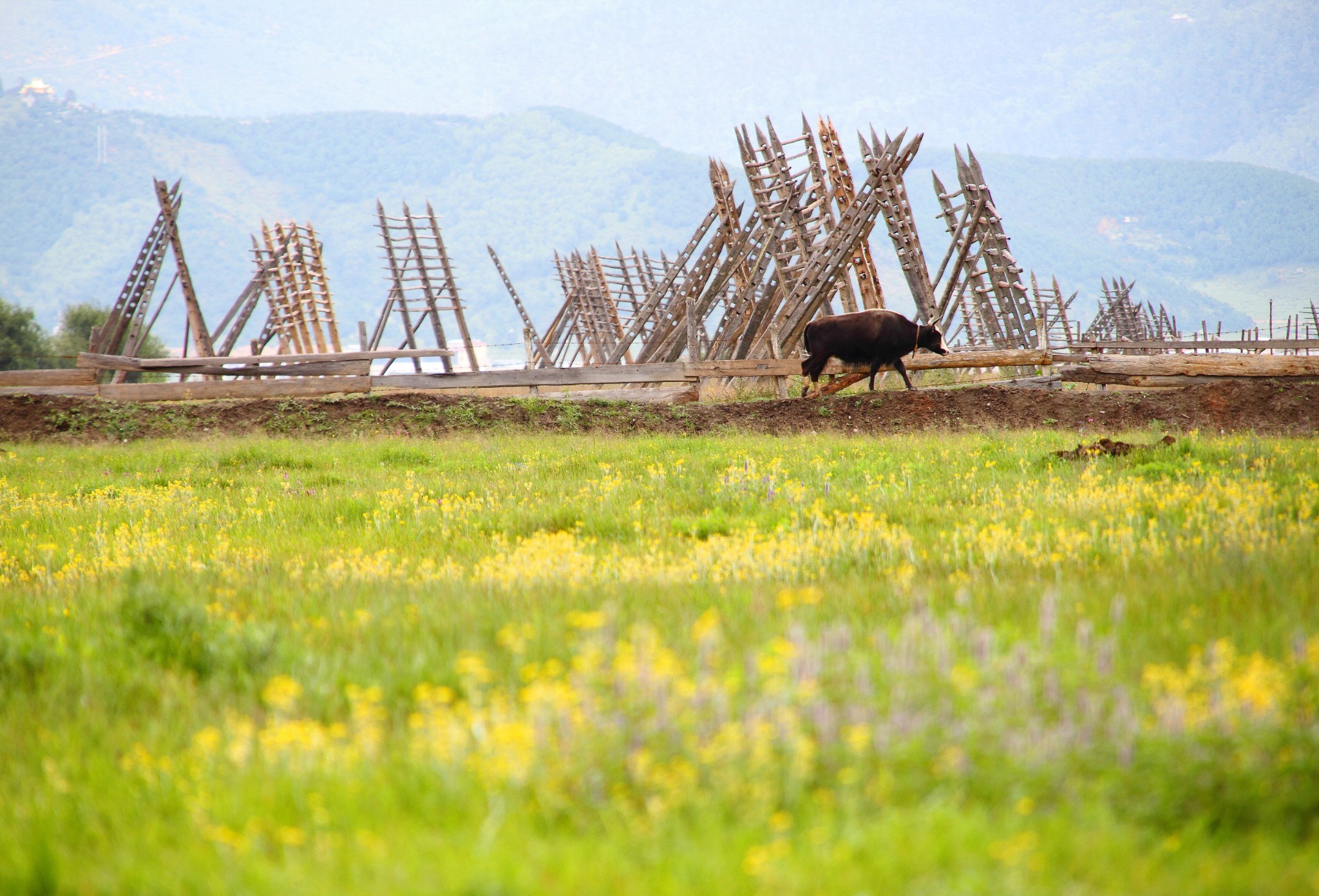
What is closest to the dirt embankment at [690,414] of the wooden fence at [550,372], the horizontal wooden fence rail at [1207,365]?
the horizontal wooden fence rail at [1207,365]

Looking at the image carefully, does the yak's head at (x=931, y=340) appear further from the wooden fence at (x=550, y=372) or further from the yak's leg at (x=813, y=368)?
the yak's leg at (x=813, y=368)

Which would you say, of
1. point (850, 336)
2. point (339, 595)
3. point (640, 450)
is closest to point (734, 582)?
point (339, 595)

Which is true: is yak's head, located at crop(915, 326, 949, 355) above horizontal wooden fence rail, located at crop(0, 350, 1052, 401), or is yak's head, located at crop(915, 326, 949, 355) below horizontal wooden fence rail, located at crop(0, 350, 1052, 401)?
above

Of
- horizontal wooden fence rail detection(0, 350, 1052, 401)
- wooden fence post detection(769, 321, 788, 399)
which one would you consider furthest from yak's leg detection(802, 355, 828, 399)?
wooden fence post detection(769, 321, 788, 399)

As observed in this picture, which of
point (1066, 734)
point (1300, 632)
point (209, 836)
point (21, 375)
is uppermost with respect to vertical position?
point (21, 375)

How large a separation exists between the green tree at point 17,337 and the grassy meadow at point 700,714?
4004 centimetres

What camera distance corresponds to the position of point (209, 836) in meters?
2.26

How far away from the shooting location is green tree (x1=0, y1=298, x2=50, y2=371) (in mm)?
37906

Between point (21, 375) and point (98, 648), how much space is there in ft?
63.9

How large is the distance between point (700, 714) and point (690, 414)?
48.9ft

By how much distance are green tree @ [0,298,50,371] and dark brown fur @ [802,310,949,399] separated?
115 ft

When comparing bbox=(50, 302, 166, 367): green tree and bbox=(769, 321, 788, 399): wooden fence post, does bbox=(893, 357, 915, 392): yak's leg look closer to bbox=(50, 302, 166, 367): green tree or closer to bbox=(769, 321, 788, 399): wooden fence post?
bbox=(769, 321, 788, 399): wooden fence post

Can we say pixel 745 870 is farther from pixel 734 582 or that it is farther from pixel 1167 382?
pixel 1167 382

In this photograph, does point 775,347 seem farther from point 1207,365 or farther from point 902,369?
point 1207,365
